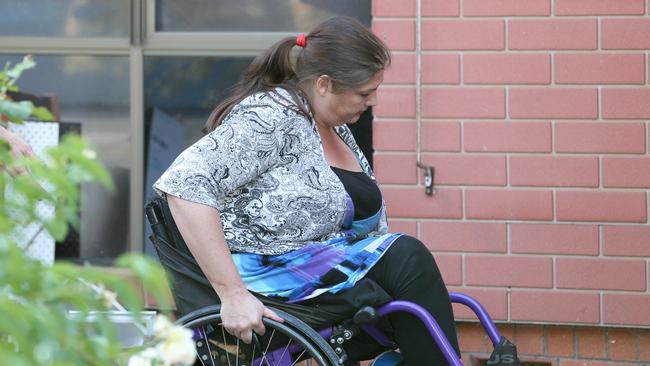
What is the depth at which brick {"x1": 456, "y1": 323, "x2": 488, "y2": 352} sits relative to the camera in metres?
4.88

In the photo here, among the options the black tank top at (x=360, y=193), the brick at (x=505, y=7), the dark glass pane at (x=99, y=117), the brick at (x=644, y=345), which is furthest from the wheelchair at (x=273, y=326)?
the dark glass pane at (x=99, y=117)

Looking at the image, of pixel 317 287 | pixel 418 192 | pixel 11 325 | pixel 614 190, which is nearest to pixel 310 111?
pixel 317 287

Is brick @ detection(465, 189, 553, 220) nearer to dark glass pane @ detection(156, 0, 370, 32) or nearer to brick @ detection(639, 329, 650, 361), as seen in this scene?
brick @ detection(639, 329, 650, 361)

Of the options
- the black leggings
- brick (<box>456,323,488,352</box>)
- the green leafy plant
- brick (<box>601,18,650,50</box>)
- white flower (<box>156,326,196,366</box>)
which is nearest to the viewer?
A: the green leafy plant

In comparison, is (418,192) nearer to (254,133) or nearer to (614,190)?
(614,190)

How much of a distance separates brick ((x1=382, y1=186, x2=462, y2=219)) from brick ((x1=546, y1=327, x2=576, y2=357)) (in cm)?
61

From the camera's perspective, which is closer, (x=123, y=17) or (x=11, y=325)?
(x=11, y=325)

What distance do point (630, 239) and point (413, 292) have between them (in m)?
1.56

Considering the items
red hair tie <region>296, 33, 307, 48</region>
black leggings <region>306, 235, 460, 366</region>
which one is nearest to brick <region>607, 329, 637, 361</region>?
black leggings <region>306, 235, 460, 366</region>

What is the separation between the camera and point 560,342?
16.0 feet

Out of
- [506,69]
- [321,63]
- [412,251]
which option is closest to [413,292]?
[412,251]

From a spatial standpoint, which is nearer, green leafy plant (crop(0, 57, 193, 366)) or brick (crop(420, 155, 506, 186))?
green leafy plant (crop(0, 57, 193, 366))

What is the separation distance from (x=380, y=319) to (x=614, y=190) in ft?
5.18

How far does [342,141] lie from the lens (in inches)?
160
